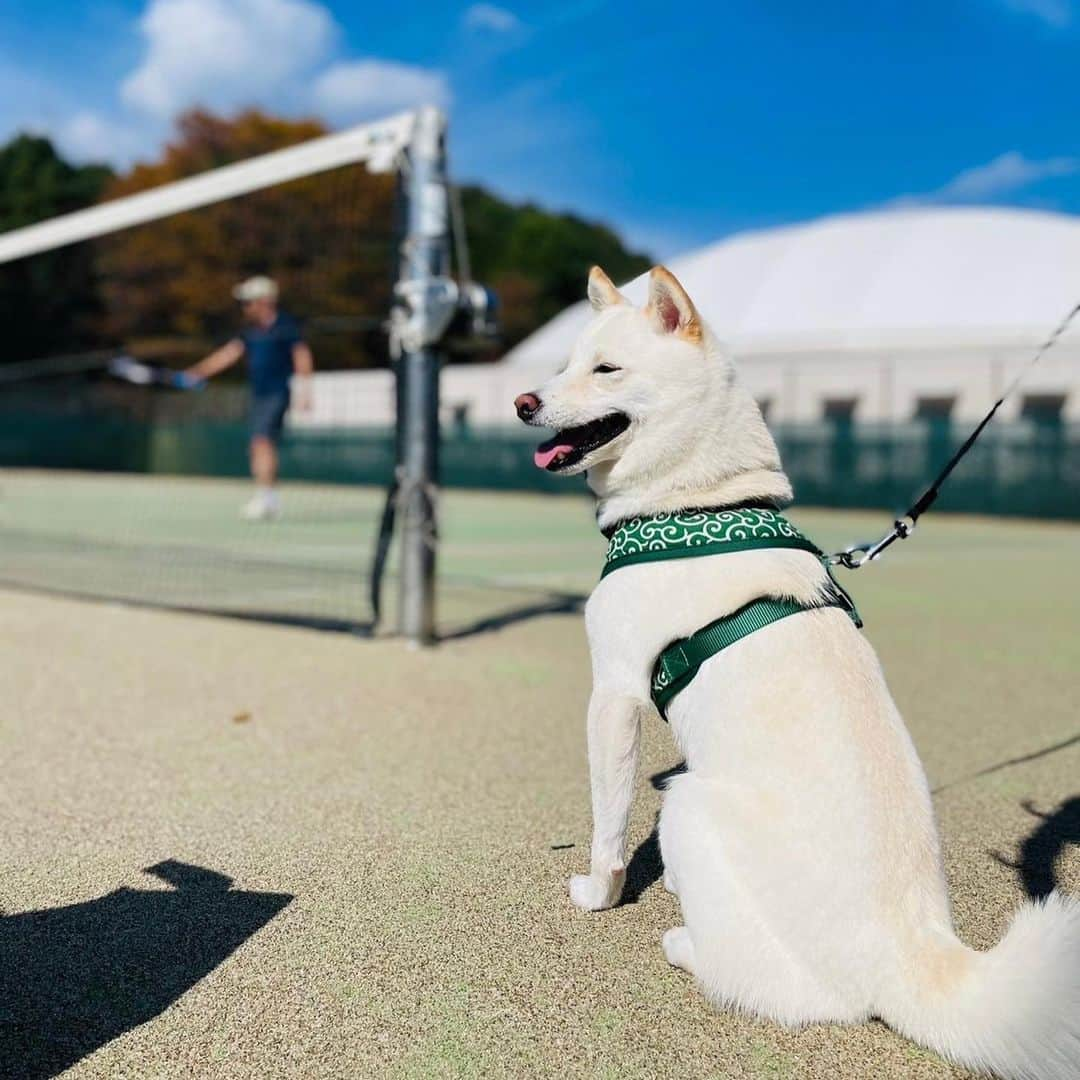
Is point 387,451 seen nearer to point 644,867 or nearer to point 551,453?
point 644,867

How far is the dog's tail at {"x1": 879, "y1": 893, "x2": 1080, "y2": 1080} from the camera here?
2035mm

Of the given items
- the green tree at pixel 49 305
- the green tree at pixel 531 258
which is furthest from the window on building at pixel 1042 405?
the green tree at pixel 531 258

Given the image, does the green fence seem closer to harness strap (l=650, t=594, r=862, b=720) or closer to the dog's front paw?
the dog's front paw

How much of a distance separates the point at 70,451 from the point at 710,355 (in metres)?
24.0

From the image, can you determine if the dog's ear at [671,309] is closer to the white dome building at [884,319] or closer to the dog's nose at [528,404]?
the dog's nose at [528,404]

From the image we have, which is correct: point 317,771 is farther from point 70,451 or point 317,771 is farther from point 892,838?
point 70,451

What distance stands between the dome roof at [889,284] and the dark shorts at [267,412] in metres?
26.4

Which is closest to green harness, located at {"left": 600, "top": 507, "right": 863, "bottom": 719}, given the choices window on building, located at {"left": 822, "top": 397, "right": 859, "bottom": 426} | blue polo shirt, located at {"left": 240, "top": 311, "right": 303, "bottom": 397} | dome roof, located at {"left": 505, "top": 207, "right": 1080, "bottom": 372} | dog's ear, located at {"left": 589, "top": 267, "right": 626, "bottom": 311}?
dog's ear, located at {"left": 589, "top": 267, "right": 626, "bottom": 311}

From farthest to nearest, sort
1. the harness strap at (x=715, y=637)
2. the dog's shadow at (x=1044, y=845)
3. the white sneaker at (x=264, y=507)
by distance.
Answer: the white sneaker at (x=264, y=507), the dog's shadow at (x=1044, y=845), the harness strap at (x=715, y=637)

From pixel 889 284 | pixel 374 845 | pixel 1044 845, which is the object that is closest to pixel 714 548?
pixel 374 845

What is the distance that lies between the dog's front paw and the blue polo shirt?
756 centimetres

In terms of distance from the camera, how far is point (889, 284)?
4350 cm

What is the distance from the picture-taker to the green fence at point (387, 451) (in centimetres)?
2005

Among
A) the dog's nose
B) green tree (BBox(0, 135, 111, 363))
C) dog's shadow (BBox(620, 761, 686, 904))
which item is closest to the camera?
the dog's nose
